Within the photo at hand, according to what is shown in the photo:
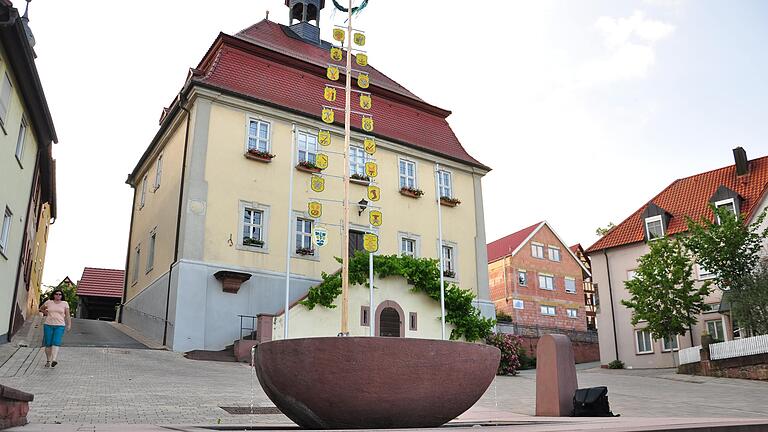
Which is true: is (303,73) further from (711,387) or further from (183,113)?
(711,387)

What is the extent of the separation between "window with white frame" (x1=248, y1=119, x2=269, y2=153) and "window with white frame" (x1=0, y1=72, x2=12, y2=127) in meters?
8.37

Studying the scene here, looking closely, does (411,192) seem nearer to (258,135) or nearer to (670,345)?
(258,135)

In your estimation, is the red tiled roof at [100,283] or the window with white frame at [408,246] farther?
the red tiled roof at [100,283]

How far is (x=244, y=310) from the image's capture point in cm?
2050

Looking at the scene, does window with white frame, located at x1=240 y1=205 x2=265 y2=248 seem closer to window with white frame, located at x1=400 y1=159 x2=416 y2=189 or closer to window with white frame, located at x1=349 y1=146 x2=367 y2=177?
window with white frame, located at x1=349 y1=146 x2=367 y2=177

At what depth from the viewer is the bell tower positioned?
30.7 metres

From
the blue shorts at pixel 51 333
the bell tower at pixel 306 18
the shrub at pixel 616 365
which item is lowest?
the shrub at pixel 616 365

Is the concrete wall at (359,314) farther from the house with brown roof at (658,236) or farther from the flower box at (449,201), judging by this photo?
the house with brown roof at (658,236)

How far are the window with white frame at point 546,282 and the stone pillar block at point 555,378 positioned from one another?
1646 inches

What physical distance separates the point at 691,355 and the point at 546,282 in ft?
83.7

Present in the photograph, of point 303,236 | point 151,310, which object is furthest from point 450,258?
point 151,310

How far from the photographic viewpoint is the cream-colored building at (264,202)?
65.8 feet

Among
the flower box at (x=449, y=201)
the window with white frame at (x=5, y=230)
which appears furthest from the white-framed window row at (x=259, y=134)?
the window with white frame at (x=5, y=230)

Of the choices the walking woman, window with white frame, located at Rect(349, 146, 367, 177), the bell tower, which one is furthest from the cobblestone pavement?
the bell tower
